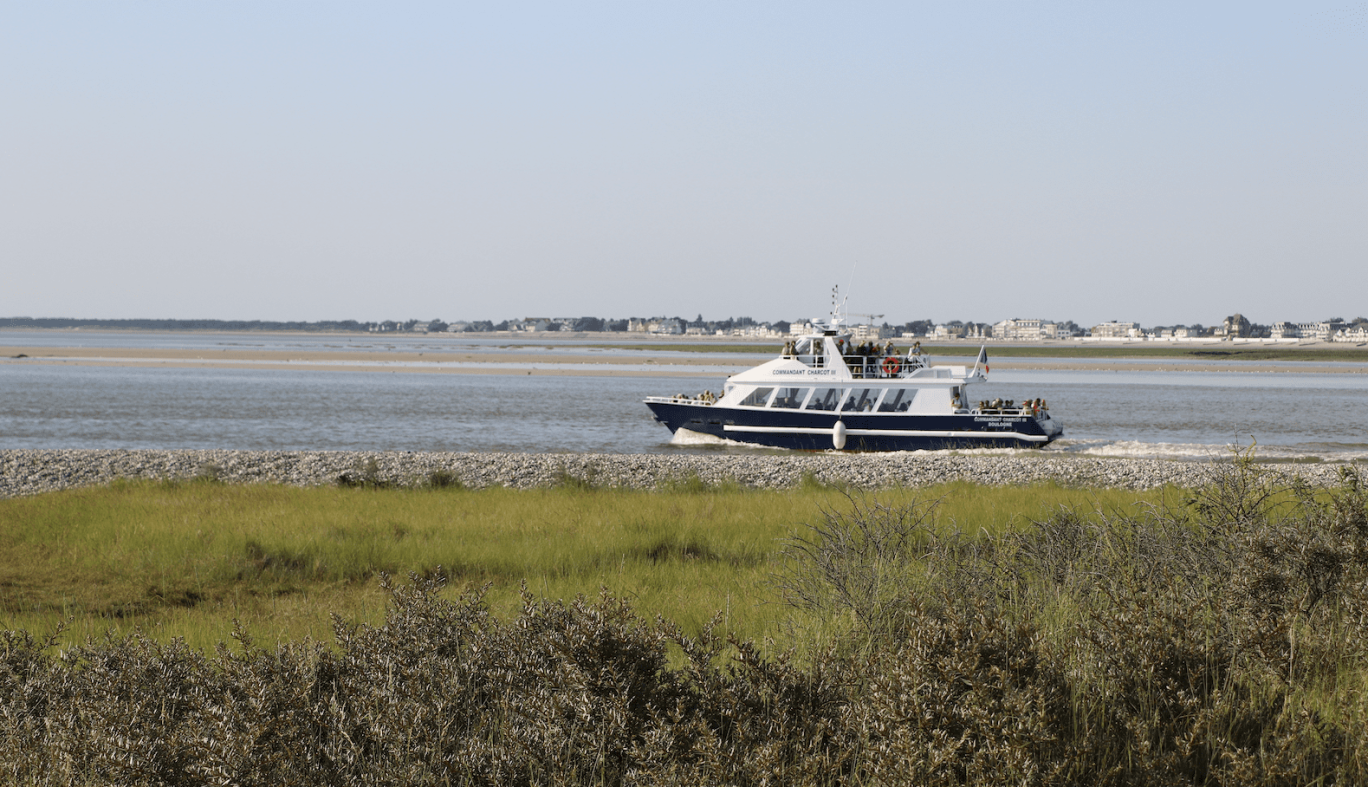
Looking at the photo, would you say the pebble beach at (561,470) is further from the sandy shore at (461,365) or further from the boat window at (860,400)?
the sandy shore at (461,365)

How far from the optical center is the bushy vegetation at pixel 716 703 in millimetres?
3299

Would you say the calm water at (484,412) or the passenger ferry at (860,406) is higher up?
the passenger ferry at (860,406)

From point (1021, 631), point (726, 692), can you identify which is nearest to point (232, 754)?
point (726, 692)

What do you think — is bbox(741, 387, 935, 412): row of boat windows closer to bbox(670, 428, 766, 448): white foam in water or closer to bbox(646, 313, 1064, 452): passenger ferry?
bbox(646, 313, 1064, 452): passenger ferry

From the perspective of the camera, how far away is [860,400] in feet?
99.3

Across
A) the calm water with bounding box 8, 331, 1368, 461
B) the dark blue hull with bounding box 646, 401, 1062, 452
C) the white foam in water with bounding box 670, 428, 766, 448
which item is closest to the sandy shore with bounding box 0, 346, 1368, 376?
the calm water with bounding box 8, 331, 1368, 461

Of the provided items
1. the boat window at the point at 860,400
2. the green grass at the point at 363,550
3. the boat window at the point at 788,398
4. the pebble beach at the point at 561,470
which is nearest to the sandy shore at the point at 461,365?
the boat window at the point at 788,398

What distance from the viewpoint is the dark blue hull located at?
28922mm

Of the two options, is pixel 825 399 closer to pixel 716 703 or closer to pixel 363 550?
pixel 363 550

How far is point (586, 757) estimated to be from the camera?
359cm

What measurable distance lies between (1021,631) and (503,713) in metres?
2.40

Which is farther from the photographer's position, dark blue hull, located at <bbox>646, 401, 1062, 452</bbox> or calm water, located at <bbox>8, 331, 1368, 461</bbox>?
calm water, located at <bbox>8, 331, 1368, 461</bbox>

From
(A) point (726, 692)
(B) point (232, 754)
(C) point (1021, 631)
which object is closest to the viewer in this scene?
(B) point (232, 754)

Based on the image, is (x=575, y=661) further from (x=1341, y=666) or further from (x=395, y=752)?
(x=1341, y=666)
